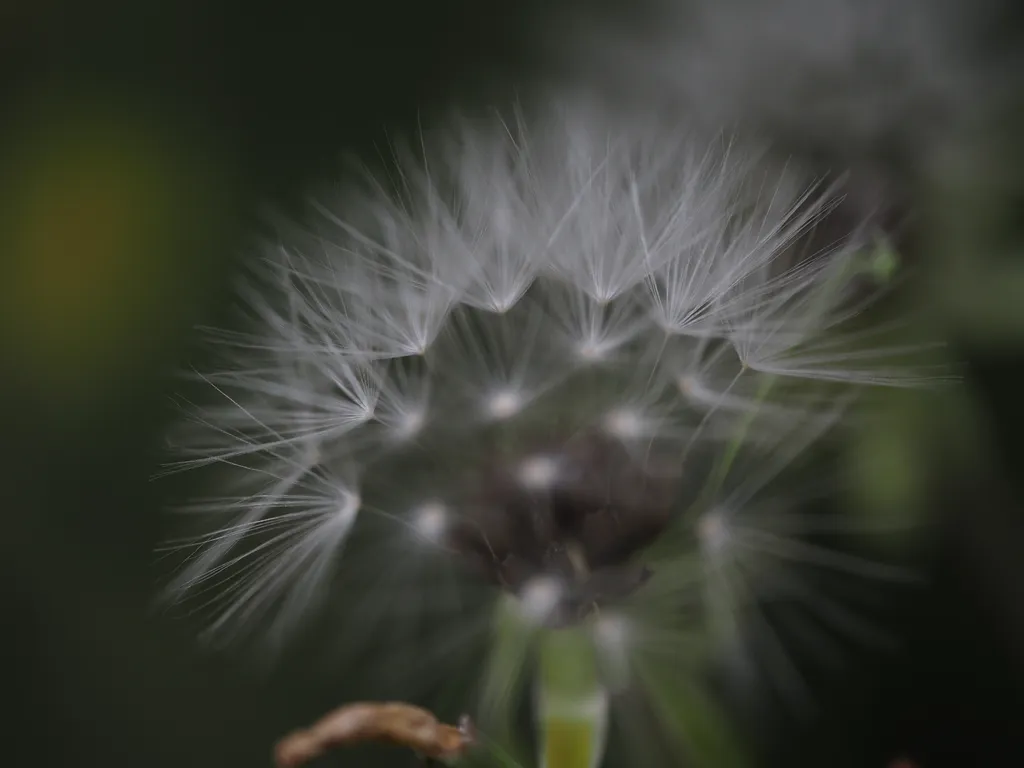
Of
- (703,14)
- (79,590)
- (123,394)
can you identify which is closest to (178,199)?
(123,394)

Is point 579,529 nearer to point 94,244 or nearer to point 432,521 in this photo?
point 432,521

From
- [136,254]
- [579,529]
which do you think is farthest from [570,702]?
[136,254]

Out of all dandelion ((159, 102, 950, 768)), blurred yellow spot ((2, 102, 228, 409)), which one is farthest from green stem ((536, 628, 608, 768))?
blurred yellow spot ((2, 102, 228, 409))

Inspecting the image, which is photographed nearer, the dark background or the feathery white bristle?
the feathery white bristle

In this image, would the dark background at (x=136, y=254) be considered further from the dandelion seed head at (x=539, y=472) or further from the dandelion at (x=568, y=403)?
the dandelion seed head at (x=539, y=472)

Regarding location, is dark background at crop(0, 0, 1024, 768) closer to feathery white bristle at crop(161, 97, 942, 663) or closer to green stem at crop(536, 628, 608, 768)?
feathery white bristle at crop(161, 97, 942, 663)

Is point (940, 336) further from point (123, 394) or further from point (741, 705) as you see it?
point (123, 394)

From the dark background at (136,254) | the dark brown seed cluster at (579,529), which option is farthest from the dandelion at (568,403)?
the dark background at (136,254)
